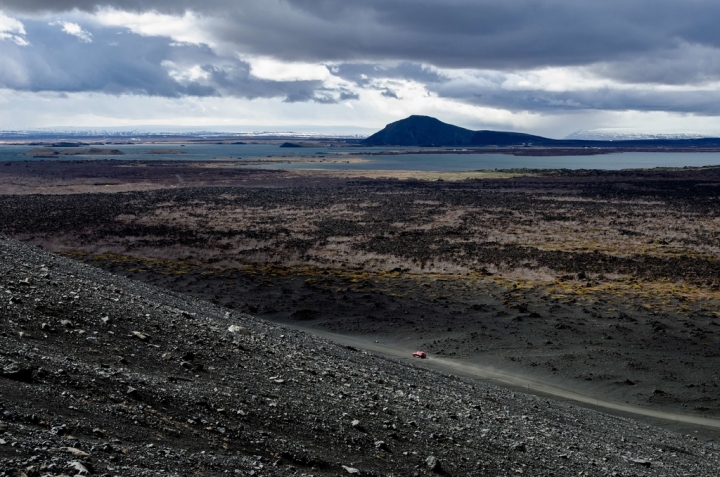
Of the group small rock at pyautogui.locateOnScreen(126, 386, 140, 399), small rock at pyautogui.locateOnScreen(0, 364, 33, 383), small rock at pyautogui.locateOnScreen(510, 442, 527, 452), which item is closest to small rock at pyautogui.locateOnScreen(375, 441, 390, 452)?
small rock at pyautogui.locateOnScreen(510, 442, 527, 452)

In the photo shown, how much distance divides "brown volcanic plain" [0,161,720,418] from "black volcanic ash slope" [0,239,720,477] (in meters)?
7.66

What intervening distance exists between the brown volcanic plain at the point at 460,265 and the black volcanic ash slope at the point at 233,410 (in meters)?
7.66

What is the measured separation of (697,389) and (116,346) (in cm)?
2185

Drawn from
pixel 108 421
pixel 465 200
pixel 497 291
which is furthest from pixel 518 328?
pixel 465 200

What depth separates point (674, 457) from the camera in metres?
18.3

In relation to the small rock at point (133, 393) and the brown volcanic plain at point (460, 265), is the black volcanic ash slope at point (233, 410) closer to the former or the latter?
the small rock at point (133, 393)

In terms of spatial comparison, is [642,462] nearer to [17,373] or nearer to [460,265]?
[17,373]

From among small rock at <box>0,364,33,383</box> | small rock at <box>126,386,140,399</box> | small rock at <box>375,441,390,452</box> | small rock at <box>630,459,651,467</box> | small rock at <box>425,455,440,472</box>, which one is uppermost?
small rock at <box>0,364,33,383</box>

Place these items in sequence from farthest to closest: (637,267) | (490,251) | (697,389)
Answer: (490,251) → (637,267) → (697,389)

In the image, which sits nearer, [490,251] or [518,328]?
[518,328]

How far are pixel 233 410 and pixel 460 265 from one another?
34.6 metres

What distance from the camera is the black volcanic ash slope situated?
38.3 ft

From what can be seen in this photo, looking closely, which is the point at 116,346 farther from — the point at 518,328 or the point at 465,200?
the point at 465,200

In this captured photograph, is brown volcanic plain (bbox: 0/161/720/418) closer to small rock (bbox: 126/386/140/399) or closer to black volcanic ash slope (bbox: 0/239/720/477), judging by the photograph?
black volcanic ash slope (bbox: 0/239/720/477)
